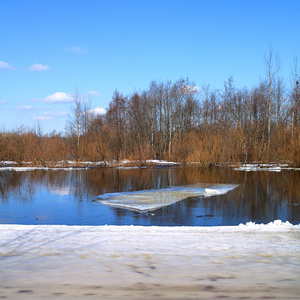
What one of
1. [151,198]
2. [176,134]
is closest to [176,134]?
[176,134]

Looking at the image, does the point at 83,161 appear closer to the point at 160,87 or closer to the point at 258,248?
the point at 160,87

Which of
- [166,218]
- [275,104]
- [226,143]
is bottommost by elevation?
[166,218]

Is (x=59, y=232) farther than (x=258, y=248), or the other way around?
(x=59, y=232)

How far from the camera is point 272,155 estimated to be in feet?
84.0

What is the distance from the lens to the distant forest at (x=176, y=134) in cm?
2639

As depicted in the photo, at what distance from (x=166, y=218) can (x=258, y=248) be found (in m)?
3.10

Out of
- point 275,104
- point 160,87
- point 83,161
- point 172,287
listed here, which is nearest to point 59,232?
point 172,287

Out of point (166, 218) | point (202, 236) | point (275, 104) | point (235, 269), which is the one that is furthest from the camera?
point (275, 104)

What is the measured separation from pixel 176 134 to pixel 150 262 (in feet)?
126

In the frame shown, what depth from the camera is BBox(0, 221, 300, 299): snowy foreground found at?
323cm

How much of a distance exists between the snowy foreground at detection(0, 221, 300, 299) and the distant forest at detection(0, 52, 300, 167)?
18.7 m

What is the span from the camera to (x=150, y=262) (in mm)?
4098

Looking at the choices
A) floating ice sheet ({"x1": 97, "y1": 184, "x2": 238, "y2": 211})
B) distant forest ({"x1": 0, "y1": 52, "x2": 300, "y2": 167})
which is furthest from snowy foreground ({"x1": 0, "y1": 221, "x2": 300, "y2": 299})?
distant forest ({"x1": 0, "y1": 52, "x2": 300, "y2": 167})

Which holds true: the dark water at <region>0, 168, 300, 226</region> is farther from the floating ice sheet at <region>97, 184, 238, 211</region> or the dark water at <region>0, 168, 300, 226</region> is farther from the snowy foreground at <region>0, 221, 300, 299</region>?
the snowy foreground at <region>0, 221, 300, 299</region>
